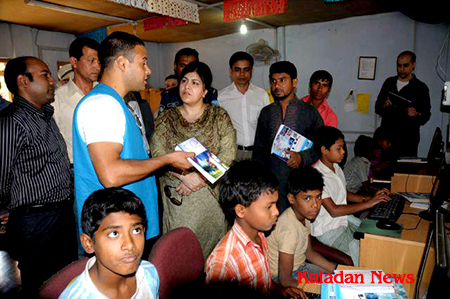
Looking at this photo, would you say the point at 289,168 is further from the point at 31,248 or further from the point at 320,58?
the point at 320,58

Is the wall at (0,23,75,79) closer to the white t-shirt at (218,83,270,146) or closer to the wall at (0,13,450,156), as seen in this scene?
the wall at (0,13,450,156)

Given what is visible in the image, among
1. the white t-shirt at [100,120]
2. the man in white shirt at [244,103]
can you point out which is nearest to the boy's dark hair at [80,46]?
the white t-shirt at [100,120]

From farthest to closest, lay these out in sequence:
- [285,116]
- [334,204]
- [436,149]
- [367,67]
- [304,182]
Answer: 1. [367,67]
2. [436,149]
3. [285,116]
4. [334,204]
5. [304,182]

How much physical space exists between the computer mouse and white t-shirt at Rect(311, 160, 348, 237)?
54 centimetres

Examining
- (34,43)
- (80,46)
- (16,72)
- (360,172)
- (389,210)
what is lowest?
(360,172)

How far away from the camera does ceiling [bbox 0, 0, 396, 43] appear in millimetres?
4383

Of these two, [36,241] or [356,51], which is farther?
[356,51]

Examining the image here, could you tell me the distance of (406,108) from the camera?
14.2ft

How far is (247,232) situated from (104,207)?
77 centimetres

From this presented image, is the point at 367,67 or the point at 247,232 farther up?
the point at 367,67

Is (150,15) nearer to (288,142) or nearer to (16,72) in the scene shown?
(16,72)

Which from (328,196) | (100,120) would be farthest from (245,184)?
(328,196)

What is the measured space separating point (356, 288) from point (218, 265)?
0.63m

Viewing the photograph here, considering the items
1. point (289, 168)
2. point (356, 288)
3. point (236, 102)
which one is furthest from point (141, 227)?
point (236, 102)
